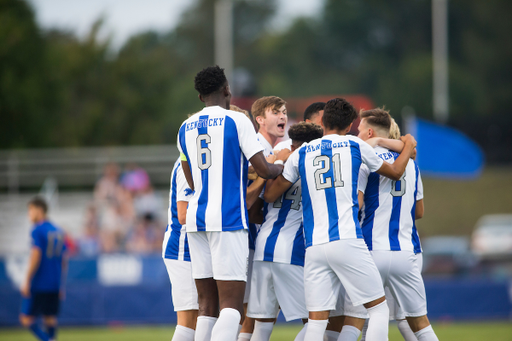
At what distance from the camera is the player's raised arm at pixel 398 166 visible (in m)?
5.90

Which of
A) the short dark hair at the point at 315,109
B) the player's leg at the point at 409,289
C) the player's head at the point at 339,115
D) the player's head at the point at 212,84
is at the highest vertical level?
the player's head at the point at 212,84

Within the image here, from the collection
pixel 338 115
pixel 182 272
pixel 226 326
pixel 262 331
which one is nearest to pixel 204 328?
pixel 226 326

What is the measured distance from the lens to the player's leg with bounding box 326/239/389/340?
18.6ft

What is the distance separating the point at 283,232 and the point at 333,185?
2.47 ft

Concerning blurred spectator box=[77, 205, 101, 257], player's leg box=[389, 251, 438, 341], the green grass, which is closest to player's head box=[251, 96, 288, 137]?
player's leg box=[389, 251, 438, 341]

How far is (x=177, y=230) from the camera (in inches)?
252

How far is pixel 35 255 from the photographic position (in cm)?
1087

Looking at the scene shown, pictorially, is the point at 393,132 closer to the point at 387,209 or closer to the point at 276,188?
the point at 387,209

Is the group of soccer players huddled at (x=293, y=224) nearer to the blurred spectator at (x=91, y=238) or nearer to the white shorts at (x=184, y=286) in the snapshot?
the white shorts at (x=184, y=286)

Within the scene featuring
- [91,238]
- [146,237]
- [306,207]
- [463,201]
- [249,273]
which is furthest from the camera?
[463,201]

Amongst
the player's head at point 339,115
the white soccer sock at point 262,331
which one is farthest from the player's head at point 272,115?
the white soccer sock at point 262,331

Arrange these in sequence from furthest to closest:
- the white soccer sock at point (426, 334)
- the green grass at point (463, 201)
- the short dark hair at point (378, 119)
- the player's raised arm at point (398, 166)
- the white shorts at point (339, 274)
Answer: the green grass at point (463, 201)
the short dark hair at point (378, 119)
the white soccer sock at point (426, 334)
the player's raised arm at point (398, 166)
the white shorts at point (339, 274)

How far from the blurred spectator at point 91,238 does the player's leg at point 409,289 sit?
12129 mm

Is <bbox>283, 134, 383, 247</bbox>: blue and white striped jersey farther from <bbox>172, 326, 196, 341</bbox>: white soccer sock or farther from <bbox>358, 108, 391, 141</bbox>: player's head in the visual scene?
<bbox>172, 326, 196, 341</bbox>: white soccer sock
